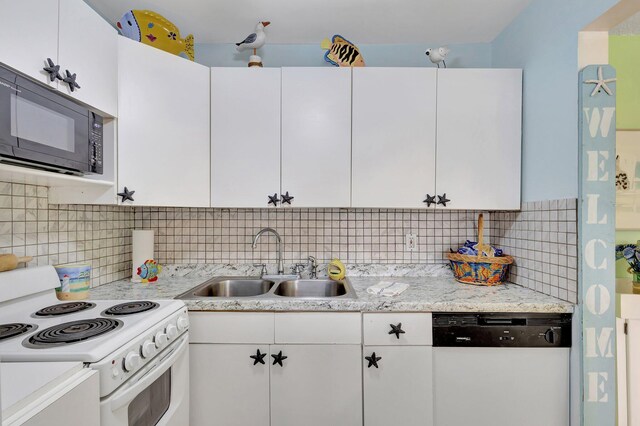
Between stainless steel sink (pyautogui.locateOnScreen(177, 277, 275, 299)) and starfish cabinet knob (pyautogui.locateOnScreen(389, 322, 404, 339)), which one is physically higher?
stainless steel sink (pyautogui.locateOnScreen(177, 277, 275, 299))

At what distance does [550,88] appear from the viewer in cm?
163

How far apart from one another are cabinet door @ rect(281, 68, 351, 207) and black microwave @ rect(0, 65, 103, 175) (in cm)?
92

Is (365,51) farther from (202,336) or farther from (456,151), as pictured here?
(202,336)

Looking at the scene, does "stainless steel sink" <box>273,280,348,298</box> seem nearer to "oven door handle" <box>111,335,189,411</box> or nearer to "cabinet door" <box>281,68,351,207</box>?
"cabinet door" <box>281,68,351,207</box>

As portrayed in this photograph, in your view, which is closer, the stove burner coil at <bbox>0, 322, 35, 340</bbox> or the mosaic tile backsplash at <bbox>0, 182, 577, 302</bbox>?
the stove burner coil at <bbox>0, 322, 35, 340</bbox>

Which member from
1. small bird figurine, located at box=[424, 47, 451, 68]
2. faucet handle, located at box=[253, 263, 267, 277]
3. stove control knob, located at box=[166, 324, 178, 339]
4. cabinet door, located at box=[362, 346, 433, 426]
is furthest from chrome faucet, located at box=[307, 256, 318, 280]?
small bird figurine, located at box=[424, 47, 451, 68]

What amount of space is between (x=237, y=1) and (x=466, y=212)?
1.88m

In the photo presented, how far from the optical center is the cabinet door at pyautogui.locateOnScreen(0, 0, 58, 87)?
1.03m

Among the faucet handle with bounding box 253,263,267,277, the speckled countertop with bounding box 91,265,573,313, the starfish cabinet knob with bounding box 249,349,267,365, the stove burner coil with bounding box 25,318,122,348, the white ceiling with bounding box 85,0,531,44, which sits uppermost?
the white ceiling with bounding box 85,0,531,44

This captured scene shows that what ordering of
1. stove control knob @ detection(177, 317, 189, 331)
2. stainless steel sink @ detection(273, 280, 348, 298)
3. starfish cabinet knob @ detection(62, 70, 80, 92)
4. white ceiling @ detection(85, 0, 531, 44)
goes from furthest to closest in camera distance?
stainless steel sink @ detection(273, 280, 348, 298)
white ceiling @ detection(85, 0, 531, 44)
stove control knob @ detection(177, 317, 189, 331)
starfish cabinet knob @ detection(62, 70, 80, 92)

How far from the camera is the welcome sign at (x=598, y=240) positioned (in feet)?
4.64

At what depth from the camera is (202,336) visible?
1.58m

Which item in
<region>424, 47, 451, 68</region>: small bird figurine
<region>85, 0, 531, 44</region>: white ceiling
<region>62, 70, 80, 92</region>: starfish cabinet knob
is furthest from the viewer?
<region>424, 47, 451, 68</region>: small bird figurine

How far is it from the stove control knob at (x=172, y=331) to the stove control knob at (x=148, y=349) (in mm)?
111
